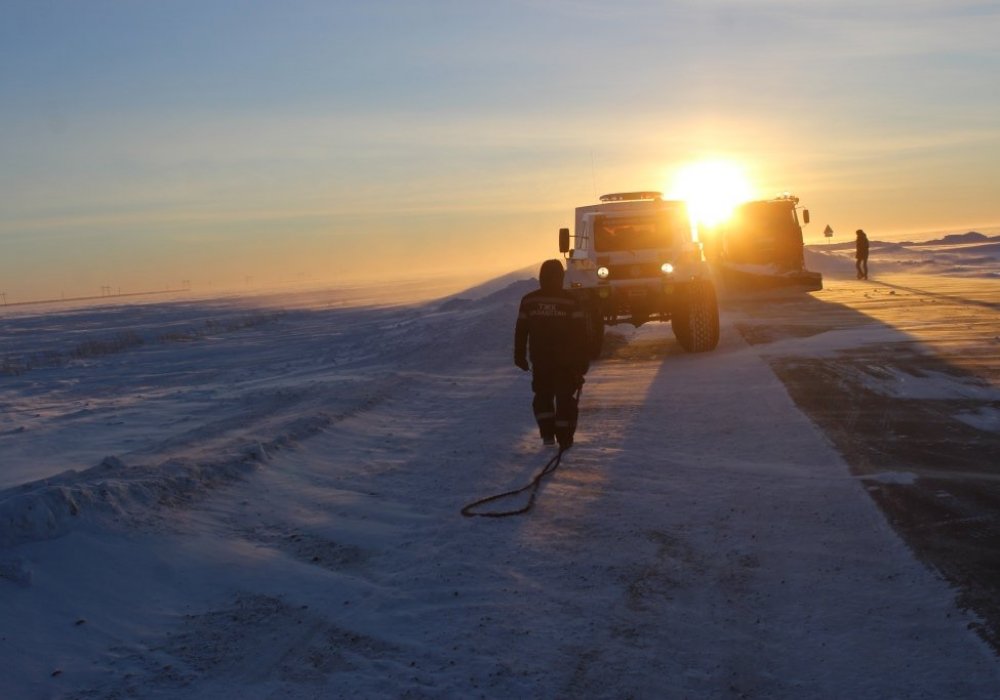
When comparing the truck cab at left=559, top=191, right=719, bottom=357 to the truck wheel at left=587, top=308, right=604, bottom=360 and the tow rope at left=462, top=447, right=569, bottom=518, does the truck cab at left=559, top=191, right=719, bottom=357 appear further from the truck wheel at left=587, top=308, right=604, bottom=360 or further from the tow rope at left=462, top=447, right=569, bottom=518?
the tow rope at left=462, top=447, right=569, bottom=518

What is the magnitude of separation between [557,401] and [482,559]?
3.07 metres

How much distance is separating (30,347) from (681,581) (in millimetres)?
A: 43254

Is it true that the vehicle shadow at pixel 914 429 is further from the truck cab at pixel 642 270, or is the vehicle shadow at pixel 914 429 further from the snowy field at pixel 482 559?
the truck cab at pixel 642 270

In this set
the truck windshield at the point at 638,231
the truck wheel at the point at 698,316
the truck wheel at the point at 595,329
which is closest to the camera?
the truck wheel at the point at 595,329

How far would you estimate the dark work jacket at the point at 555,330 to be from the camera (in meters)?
8.83

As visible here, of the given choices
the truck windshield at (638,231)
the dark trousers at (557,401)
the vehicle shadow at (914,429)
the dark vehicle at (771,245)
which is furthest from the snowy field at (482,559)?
the dark vehicle at (771,245)

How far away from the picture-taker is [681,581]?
5.45m

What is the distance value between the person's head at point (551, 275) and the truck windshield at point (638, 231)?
26.8 feet

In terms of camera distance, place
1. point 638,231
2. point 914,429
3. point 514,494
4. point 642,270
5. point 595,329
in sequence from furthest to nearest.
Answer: point 638,231, point 642,270, point 595,329, point 914,429, point 514,494

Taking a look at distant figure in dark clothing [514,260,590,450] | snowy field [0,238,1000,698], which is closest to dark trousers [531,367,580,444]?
distant figure in dark clothing [514,260,590,450]

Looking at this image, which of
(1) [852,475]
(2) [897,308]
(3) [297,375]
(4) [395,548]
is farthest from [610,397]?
(2) [897,308]

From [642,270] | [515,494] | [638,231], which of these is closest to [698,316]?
[642,270]

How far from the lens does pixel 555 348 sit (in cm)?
883

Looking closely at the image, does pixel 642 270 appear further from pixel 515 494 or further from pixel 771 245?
pixel 771 245
